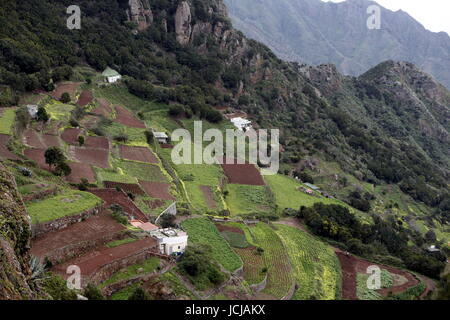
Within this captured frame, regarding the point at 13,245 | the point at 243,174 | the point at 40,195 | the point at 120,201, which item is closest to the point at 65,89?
the point at 243,174

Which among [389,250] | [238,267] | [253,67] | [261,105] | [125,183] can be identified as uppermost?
[253,67]

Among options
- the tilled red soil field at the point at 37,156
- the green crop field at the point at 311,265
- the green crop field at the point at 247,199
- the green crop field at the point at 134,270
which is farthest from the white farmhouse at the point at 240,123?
the green crop field at the point at 134,270

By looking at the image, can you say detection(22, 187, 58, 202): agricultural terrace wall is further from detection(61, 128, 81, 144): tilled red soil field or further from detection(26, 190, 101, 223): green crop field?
detection(61, 128, 81, 144): tilled red soil field

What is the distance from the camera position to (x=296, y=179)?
215ft

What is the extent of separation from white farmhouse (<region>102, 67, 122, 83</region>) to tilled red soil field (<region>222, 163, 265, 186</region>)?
25.4 metres

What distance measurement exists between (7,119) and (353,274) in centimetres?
3352

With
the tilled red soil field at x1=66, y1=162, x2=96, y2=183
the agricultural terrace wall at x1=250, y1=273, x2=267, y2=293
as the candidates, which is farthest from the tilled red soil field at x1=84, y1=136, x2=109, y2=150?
the agricultural terrace wall at x1=250, y1=273, x2=267, y2=293

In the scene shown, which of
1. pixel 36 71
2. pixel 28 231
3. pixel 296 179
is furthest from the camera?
pixel 296 179

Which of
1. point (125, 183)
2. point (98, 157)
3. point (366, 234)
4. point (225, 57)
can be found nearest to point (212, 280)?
point (125, 183)

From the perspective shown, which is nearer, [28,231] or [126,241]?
[28,231]

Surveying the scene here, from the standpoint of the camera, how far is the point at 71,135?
48062 millimetres

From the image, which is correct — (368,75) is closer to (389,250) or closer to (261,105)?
(261,105)

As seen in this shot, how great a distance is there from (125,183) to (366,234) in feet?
83.0

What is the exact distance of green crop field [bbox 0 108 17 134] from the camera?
4021 cm
